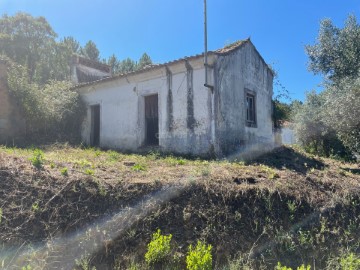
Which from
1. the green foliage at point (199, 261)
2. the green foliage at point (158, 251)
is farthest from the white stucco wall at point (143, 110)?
the green foliage at point (199, 261)

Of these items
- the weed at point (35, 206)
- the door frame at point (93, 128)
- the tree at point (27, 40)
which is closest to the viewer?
the weed at point (35, 206)

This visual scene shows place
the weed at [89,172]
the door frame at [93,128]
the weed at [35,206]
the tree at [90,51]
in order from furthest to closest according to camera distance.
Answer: the tree at [90,51] → the door frame at [93,128] → the weed at [89,172] → the weed at [35,206]

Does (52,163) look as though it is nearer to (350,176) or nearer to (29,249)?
(29,249)

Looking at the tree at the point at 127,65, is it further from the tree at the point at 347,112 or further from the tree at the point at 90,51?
the tree at the point at 347,112

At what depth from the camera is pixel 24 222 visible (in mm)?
4852

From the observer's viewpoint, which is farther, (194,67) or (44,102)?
(44,102)

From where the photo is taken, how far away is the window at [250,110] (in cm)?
1283

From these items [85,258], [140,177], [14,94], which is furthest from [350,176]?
[14,94]

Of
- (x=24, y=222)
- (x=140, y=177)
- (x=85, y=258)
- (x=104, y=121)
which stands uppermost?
(x=104, y=121)

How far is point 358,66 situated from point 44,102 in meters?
13.7

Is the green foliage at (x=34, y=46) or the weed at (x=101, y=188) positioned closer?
the weed at (x=101, y=188)

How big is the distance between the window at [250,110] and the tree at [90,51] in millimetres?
32008

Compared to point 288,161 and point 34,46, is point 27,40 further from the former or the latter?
point 288,161

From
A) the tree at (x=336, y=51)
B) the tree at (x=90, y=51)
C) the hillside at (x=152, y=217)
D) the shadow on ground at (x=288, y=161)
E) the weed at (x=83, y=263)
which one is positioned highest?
the tree at (x=90, y=51)
